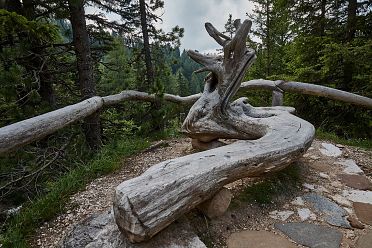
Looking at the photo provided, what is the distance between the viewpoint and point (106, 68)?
7.26 meters

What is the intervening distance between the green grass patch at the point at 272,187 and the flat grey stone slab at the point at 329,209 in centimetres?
26

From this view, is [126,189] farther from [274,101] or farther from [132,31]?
[132,31]

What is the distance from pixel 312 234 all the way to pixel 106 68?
621 centimetres

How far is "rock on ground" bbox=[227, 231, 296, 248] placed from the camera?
243 cm

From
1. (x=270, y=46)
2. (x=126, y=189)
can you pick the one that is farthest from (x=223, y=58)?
(x=270, y=46)

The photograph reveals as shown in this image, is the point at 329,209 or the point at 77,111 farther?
the point at 77,111

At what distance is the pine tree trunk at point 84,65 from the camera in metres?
5.29

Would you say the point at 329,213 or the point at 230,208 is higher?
the point at 230,208

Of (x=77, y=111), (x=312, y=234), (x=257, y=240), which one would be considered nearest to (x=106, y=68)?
(x=77, y=111)

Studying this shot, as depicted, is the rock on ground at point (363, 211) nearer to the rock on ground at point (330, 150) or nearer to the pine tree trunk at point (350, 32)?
the rock on ground at point (330, 150)

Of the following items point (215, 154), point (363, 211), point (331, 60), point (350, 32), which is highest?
point (350, 32)

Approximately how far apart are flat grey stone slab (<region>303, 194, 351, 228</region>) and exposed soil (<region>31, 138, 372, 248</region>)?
0.09 meters

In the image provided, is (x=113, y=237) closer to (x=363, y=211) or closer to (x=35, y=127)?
(x=35, y=127)

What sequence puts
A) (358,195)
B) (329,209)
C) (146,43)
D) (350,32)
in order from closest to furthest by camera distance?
(329,209), (358,195), (146,43), (350,32)
